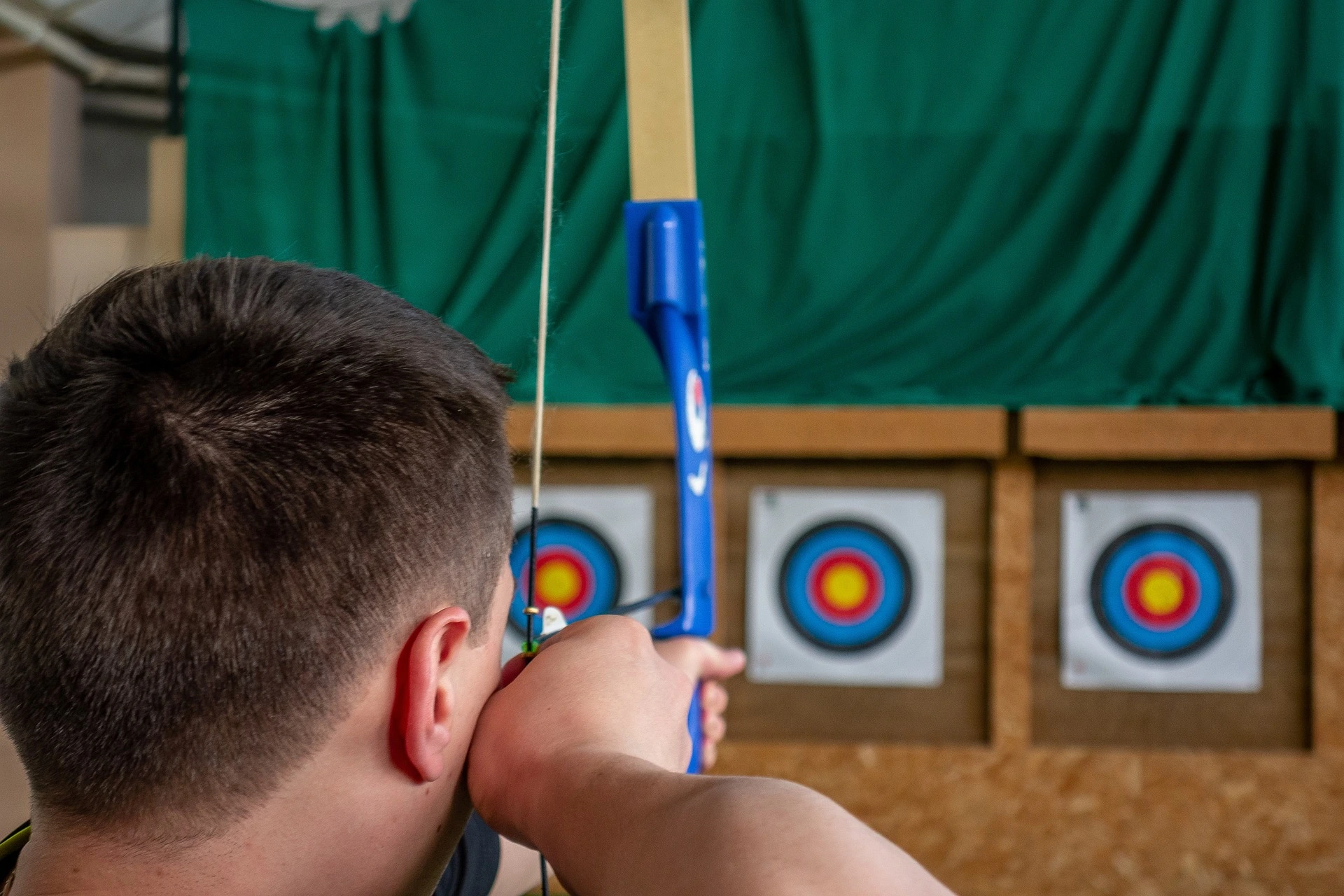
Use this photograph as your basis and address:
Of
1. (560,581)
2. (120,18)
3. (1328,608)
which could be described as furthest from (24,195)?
(1328,608)

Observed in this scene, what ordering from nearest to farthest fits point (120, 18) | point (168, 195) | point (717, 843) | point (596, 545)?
point (717, 843)
point (596, 545)
point (168, 195)
point (120, 18)

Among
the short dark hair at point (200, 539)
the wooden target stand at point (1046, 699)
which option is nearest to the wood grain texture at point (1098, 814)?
the wooden target stand at point (1046, 699)

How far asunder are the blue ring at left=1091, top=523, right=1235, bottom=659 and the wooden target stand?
3.0 inches

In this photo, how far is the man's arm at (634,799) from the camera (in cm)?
31

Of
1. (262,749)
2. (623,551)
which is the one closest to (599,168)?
(623,551)

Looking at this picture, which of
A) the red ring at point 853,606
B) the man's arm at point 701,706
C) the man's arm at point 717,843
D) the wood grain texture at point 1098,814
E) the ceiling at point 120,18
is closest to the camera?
the man's arm at point 717,843

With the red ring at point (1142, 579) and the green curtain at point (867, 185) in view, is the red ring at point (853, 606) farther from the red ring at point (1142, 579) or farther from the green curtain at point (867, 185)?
the red ring at point (1142, 579)

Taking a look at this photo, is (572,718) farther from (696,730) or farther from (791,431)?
(791,431)

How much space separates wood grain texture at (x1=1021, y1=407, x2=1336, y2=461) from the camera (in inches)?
74.5

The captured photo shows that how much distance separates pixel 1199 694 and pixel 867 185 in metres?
1.12

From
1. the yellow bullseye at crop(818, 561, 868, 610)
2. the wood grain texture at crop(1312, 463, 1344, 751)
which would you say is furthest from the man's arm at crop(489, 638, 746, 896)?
the wood grain texture at crop(1312, 463, 1344, 751)

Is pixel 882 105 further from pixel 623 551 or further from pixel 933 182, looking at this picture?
pixel 623 551

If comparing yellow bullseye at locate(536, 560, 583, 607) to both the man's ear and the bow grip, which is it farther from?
the man's ear

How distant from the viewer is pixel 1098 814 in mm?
1908
